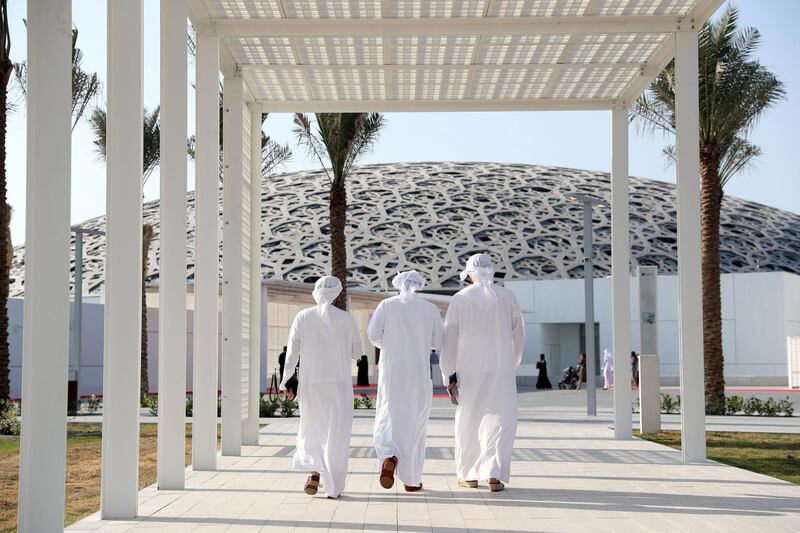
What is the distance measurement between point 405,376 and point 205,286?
242 centimetres

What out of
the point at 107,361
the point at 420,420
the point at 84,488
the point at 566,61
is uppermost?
the point at 566,61

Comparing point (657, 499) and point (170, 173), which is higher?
point (170, 173)

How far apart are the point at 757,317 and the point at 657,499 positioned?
3312 cm

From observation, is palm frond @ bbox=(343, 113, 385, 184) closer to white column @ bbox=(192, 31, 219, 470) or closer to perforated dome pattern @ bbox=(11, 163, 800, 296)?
white column @ bbox=(192, 31, 219, 470)

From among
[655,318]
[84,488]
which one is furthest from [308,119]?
[84,488]

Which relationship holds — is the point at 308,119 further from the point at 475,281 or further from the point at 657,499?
the point at 657,499

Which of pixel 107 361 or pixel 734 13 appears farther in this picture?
pixel 734 13

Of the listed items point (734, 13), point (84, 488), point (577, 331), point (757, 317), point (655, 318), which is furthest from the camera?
point (577, 331)

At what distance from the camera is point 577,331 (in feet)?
143

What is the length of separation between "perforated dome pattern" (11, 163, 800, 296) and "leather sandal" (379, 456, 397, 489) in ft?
123

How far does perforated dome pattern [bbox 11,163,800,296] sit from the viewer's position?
4953 centimetres

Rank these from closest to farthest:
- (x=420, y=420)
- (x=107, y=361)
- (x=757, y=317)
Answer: (x=107, y=361)
(x=420, y=420)
(x=757, y=317)

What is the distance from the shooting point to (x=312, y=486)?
25.7ft

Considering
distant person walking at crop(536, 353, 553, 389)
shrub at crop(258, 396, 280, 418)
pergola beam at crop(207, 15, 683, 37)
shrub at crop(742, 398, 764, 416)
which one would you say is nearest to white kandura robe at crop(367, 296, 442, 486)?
pergola beam at crop(207, 15, 683, 37)
